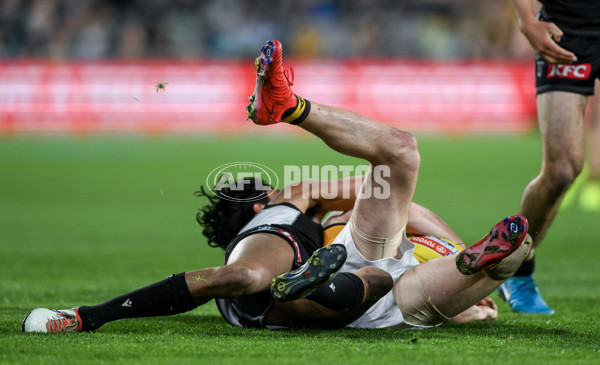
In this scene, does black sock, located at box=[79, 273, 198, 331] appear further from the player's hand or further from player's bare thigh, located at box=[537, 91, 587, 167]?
the player's hand

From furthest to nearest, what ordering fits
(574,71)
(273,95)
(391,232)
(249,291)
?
(574,71) → (391,232) → (249,291) → (273,95)

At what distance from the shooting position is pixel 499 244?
3.85m

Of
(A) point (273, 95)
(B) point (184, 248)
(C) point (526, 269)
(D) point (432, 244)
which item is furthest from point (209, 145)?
(A) point (273, 95)

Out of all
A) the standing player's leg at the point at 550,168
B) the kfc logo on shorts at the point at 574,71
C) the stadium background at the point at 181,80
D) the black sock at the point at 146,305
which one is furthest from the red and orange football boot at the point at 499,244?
the stadium background at the point at 181,80

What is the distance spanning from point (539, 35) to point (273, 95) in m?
1.89

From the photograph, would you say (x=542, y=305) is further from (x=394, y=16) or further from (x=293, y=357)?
(x=394, y=16)

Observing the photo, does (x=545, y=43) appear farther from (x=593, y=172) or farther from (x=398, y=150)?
(x=593, y=172)

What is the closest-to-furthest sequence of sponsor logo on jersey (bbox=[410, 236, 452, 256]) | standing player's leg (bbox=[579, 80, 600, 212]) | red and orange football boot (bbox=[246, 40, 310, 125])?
red and orange football boot (bbox=[246, 40, 310, 125]) < sponsor logo on jersey (bbox=[410, 236, 452, 256]) < standing player's leg (bbox=[579, 80, 600, 212])

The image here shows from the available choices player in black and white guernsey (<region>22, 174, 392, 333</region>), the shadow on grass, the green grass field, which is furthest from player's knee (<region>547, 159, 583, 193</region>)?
player in black and white guernsey (<region>22, 174, 392, 333</region>)

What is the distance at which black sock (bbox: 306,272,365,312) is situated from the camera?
3833 millimetres

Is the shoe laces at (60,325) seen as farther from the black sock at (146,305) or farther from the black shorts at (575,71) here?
the black shorts at (575,71)

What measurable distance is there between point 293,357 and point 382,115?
1436 cm

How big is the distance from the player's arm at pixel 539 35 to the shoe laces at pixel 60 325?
9.73ft

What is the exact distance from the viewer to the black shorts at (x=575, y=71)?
4.92 metres
